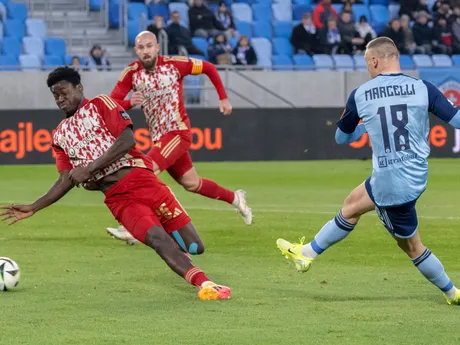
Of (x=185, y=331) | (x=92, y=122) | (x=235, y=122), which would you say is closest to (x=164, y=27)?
(x=235, y=122)

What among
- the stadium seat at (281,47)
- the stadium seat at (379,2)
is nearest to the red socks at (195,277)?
the stadium seat at (281,47)

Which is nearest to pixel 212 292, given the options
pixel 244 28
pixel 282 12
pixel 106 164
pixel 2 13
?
pixel 106 164

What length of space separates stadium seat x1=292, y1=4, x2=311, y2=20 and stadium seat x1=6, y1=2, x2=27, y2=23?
286 inches

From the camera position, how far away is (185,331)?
697 centimetres

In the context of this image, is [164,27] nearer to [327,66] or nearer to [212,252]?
[327,66]

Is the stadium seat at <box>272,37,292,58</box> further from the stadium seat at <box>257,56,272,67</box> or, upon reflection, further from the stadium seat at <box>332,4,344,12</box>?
the stadium seat at <box>332,4,344,12</box>

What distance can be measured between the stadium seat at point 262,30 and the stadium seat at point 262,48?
26.3 inches

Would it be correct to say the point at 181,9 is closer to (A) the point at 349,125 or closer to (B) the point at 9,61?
(B) the point at 9,61

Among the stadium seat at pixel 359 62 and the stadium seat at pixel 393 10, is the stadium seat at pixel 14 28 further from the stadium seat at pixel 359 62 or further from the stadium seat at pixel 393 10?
the stadium seat at pixel 393 10

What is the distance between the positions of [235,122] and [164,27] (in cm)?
331

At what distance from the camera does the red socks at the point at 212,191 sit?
13049mm

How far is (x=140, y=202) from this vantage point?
8.59m

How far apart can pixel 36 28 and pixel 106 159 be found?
20.3 meters

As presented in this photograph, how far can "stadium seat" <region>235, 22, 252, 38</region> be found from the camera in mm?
30000
